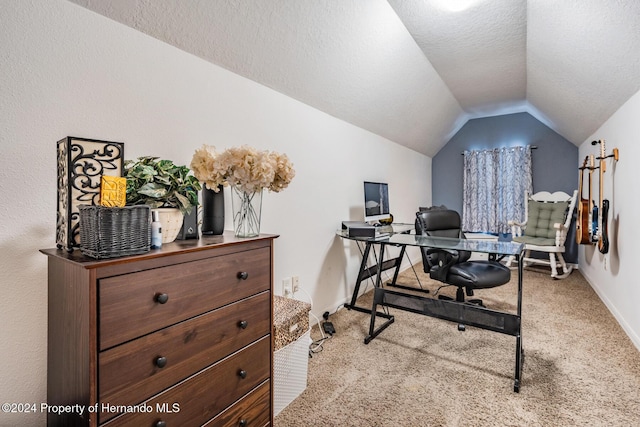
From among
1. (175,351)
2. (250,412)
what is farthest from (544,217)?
(175,351)

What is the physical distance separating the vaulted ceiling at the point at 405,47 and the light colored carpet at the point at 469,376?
191 cm

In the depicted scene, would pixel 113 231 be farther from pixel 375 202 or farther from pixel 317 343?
pixel 375 202

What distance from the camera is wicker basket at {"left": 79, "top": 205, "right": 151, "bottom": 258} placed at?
A: 0.93 meters

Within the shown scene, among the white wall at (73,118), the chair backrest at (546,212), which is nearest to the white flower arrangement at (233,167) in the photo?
the white wall at (73,118)

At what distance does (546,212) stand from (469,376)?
3.80 m

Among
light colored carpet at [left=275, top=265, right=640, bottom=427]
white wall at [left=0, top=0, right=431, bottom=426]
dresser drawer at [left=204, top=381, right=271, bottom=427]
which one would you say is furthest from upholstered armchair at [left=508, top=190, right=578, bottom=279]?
dresser drawer at [left=204, top=381, right=271, bottom=427]

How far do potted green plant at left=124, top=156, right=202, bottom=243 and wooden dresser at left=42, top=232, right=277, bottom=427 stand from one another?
0.09 m

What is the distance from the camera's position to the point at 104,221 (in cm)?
94

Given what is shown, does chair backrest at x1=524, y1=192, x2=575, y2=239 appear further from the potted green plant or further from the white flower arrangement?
the potted green plant

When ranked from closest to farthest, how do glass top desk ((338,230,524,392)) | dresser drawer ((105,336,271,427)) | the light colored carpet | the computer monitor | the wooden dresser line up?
1. the wooden dresser
2. dresser drawer ((105,336,271,427))
3. the light colored carpet
4. glass top desk ((338,230,524,392))
5. the computer monitor

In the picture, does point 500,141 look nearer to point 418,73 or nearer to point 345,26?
point 418,73

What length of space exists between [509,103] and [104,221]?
5.42m

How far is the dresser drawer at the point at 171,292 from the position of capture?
92 cm

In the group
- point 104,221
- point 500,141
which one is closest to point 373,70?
point 104,221
